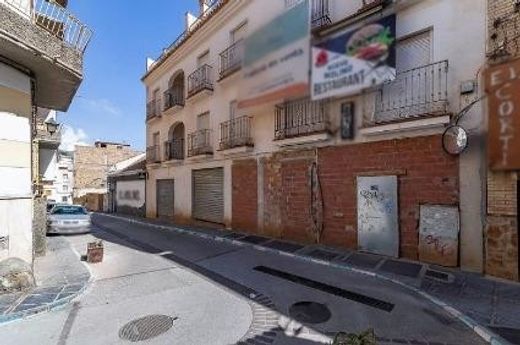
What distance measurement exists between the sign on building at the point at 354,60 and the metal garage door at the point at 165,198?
1764 centimetres

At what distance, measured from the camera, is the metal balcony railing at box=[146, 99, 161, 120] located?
65.5 ft

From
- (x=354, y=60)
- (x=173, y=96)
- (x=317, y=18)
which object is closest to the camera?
(x=354, y=60)

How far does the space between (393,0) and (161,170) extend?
18904 millimetres

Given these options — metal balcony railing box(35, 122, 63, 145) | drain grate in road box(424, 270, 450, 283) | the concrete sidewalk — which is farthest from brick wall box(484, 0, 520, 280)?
metal balcony railing box(35, 122, 63, 145)

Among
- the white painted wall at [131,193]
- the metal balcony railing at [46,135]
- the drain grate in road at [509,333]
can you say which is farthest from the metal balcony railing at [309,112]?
the white painted wall at [131,193]

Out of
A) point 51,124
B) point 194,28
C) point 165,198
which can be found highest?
point 194,28

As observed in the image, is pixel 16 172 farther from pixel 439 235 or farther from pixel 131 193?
pixel 131 193

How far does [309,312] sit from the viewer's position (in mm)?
5066

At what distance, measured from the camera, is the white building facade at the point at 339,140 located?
175 centimetres

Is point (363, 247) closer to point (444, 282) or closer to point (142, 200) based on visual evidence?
point (444, 282)

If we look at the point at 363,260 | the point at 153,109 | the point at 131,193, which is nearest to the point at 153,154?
the point at 153,109

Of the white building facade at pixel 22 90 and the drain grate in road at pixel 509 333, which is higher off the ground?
the white building facade at pixel 22 90

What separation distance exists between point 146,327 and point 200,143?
11302 millimetres

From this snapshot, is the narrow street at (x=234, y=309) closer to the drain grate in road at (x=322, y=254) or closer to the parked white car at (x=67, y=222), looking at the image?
the drain grate in road at (x=322, y=254)
